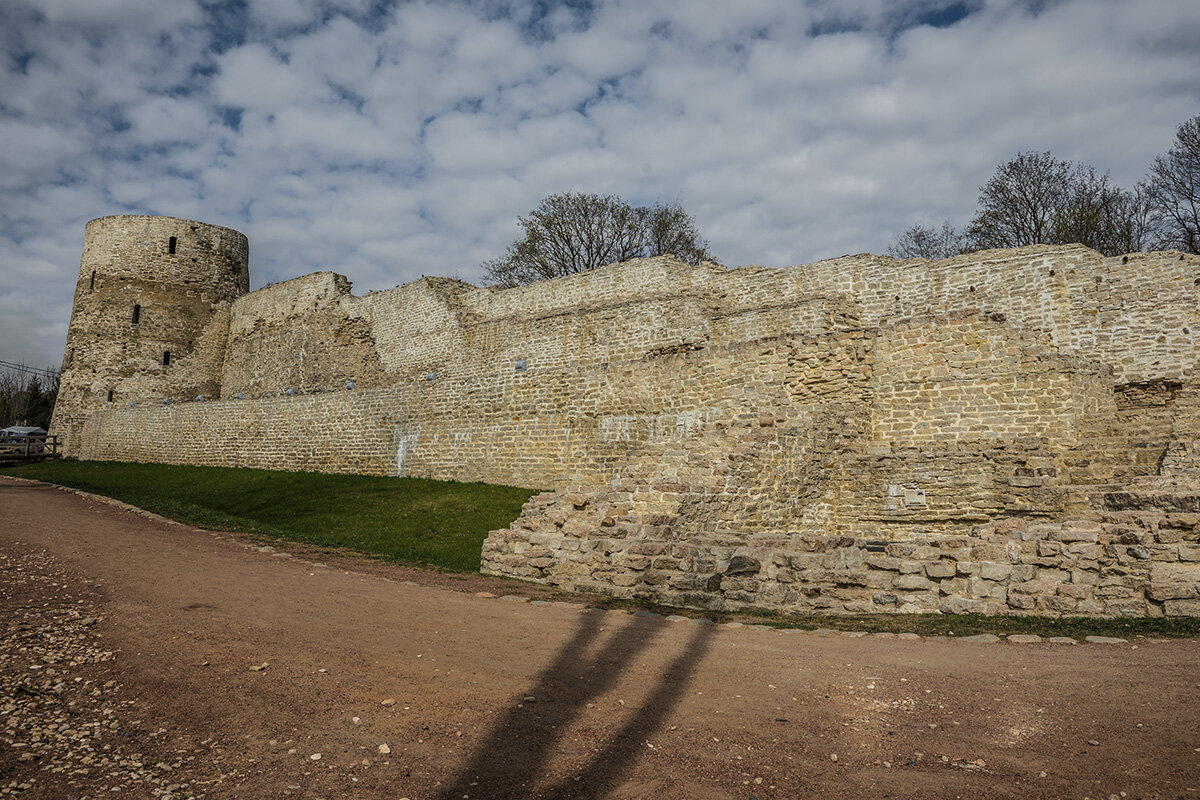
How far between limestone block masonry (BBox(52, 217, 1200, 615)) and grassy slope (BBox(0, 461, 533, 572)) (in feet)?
5.66

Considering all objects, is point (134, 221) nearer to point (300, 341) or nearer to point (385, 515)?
point (300, 341)

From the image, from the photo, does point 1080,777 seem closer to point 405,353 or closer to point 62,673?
point 62,673

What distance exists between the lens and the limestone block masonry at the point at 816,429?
8.12 metres

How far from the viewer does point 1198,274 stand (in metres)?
14.6

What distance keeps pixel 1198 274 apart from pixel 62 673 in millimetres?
19087

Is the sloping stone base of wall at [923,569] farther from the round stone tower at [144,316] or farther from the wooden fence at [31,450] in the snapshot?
the round stone tower at [144,316]

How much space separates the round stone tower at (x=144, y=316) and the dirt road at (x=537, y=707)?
37579 mm

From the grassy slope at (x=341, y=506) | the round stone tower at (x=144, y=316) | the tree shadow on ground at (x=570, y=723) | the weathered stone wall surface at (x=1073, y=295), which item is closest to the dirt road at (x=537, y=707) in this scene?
the tree shadow on ground at (x=570, y=723)

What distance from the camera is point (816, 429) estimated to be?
1347 cm

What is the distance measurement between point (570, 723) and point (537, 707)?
31 centimetres

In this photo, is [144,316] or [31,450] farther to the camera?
[144,316]

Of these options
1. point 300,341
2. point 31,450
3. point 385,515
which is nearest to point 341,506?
point 385,515

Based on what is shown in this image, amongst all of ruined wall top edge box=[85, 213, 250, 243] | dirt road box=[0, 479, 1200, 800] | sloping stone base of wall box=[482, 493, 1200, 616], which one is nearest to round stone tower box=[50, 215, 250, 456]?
ruined wall top edge box=[85, 213, 250, 243]

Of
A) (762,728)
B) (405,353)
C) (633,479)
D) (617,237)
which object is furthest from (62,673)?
(617,237)
